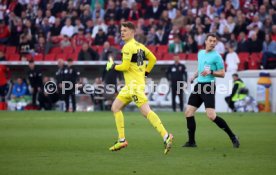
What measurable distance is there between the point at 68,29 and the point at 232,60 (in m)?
8.22

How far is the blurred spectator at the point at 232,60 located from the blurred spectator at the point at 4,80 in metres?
8.91

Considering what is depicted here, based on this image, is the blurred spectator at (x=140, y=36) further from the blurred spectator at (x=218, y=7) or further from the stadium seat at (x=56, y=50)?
the stadium seat at (x=56, y=50)

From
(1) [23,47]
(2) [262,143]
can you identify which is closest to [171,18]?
(1) [23,47]

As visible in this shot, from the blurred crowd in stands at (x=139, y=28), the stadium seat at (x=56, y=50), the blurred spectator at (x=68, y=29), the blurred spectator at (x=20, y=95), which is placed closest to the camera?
the blurred crowd in stands at (x=139, y=28)

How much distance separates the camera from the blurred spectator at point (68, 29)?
3238 centimetres

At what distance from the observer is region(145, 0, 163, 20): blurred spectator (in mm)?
31250

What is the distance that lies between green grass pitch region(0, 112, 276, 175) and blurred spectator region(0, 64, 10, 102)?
30.4ft

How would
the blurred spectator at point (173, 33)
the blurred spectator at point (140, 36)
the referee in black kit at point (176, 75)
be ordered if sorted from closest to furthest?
the referee in black kit at point (176, 75), the blurred spectator at point (173, 33), the blurred spectator at point (140, 36)

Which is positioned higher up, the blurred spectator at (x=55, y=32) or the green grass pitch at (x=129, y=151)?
the blurred spectator at (x=55, y=32)

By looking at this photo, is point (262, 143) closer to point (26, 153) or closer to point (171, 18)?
point (26, 153)

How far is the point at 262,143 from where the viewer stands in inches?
570

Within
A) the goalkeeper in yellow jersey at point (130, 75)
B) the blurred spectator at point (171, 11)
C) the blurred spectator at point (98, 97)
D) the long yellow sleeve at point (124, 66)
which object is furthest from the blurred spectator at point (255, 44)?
the long yellow sleeve at point (124, 66)

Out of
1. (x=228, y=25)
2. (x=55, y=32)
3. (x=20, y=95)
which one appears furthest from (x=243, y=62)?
(x=20, y=95)

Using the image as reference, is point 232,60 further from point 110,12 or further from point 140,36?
point 110,12
